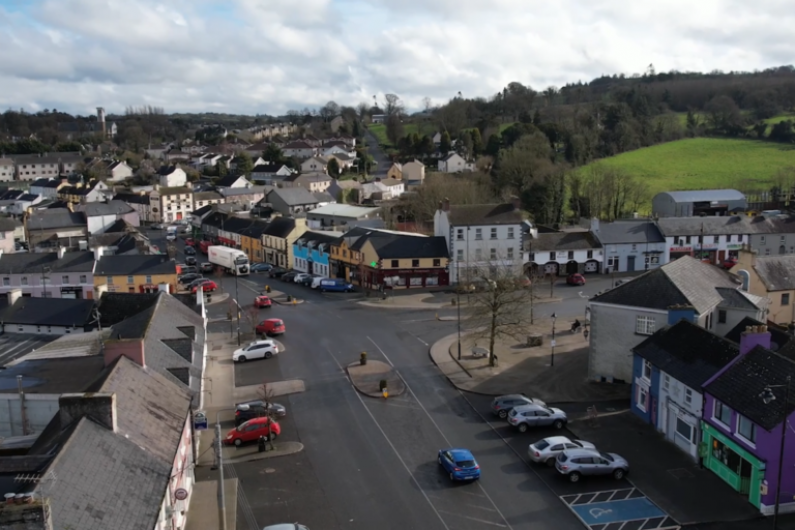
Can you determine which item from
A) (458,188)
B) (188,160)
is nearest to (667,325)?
(458,188)

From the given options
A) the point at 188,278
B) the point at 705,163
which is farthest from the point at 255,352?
the point at 705,163

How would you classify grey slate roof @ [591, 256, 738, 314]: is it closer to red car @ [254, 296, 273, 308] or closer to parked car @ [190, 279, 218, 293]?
red car @ [254, 296, 273, 308]

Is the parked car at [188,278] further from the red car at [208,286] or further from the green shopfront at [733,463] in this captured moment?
the green shopfront at [733,463]

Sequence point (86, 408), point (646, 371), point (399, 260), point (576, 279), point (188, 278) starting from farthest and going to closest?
point (188, 278) < point (576, 279) < point (399, 260) < point (646, 371) < point (86, 408)

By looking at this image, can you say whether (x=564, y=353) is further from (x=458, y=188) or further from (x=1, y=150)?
(x=1, y=150)

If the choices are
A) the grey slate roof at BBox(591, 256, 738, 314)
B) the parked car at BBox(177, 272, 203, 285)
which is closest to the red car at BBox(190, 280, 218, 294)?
the parked car at BBox(177, 272, 203, 285)

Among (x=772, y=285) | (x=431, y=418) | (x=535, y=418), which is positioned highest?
(x=772, y=285)

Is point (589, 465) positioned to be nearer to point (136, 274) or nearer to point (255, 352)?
point (255, 352)
